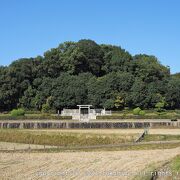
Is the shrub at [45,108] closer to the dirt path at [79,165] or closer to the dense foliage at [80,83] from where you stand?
the dense foliage at [80,83]

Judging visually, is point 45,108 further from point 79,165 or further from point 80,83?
point 79,165

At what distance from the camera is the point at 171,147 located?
29.2 m

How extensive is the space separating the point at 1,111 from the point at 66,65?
17.2 meters

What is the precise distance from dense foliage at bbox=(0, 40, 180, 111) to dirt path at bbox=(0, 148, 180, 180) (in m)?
52.1

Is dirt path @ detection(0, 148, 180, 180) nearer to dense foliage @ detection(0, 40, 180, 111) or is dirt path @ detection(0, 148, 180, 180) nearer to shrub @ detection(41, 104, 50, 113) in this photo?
shrub @ detection(41, 104, 50, 113)

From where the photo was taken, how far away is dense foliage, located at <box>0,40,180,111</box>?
79438mm

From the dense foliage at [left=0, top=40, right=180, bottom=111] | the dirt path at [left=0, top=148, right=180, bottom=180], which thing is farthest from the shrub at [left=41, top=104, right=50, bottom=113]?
the dirt path at [left=0, top=148, right=180, bottom=180]

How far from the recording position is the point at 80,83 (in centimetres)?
8169

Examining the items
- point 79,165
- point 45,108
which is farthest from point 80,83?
point 79,165

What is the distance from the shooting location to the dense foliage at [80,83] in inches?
3127

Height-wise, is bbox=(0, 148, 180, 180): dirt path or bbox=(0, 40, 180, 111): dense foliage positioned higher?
bbox=(0, 40, 180, 111): dense foliage

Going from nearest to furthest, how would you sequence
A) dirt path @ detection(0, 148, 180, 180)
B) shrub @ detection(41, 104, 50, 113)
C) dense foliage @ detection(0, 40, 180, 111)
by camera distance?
dirt path @ detection(0, 148, 180, 180) < shrub @ detection(41, 104, 50, 113) < dense foliage @ detection(0, 40, 180, 111)

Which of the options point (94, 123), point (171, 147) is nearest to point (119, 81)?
point (94, 123)

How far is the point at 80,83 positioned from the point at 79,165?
61.7 meters
